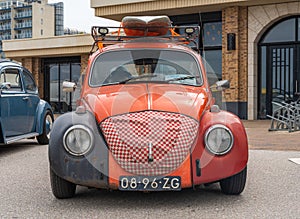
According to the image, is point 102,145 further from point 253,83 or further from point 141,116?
point 253,83

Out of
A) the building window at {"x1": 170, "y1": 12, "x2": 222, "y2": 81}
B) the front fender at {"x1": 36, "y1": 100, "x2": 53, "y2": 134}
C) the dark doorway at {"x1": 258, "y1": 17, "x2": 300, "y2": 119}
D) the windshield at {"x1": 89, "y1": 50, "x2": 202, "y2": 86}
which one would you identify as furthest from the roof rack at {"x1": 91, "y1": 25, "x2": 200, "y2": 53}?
the building window at {"x1": 170, "y1": 12, "x2": 222, "y2": 81}

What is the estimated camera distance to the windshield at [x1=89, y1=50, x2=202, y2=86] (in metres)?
5.36

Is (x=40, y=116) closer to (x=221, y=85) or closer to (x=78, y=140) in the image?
(x=221, y=85)

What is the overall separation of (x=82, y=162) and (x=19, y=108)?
4.46 meters

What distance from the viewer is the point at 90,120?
4309 millimetres

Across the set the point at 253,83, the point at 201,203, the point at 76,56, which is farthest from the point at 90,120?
the point at 76,56

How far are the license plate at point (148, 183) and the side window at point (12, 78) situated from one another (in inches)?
187

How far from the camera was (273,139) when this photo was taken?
10.2 m

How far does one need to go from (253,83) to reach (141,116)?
1253cm

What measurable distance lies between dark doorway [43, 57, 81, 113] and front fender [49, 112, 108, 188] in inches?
743

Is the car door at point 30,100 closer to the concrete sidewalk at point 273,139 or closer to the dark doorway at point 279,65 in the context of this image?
the concrete sidewalk at point 273,139

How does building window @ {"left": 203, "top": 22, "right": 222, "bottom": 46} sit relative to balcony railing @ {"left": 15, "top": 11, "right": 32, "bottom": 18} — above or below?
below

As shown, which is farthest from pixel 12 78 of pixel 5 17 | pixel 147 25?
pixel 5 17

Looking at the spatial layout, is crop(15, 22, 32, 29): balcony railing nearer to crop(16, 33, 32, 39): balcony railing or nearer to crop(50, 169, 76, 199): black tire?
crop(16, 33, 32, 39): balcony railing
